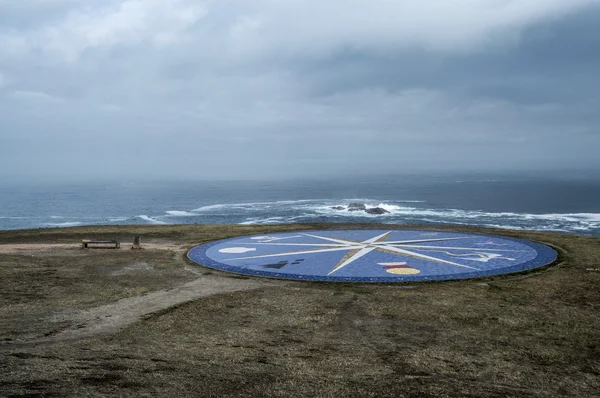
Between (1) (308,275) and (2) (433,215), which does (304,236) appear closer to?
(1) (308,275)

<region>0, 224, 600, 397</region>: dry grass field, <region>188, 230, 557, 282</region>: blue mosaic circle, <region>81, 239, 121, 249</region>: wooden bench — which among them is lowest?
<region>0, 224, 600, 397</region>: dry grass field

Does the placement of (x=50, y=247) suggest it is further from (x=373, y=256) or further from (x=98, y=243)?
(x=373, y=256)

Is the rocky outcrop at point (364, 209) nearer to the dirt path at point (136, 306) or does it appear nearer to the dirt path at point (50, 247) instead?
the dirt path at point (50, 247)

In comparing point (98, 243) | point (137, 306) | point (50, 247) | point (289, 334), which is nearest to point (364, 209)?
point (98, 243)

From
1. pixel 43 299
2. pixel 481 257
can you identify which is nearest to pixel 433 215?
pixel 481 257

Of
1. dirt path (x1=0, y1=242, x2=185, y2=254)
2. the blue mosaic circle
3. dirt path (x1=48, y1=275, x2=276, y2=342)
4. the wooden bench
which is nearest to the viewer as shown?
dirt path (x1=48, y1=275, x2=276, y2=342)

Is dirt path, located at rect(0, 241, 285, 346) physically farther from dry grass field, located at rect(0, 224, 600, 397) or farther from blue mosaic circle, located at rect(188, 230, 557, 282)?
blue mosaic circle, located at rect(188, 230, 557, 282)

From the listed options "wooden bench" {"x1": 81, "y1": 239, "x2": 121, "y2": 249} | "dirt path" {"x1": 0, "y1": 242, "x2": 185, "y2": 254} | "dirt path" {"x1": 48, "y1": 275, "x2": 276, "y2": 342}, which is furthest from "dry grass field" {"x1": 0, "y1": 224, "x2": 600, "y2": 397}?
"dirt path" {"x1": 0, "y1": 242, "x2": 185, "y2": 254}

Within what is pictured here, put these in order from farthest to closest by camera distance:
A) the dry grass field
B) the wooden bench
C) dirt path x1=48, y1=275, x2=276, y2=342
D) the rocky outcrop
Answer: the rocky outcrop, the wooden bench, dirt path x1=48, y1=275, x2=276, y2=342, the dry grass field

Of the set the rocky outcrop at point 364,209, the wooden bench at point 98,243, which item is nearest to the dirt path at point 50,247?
the wooden bench at point 98,243
